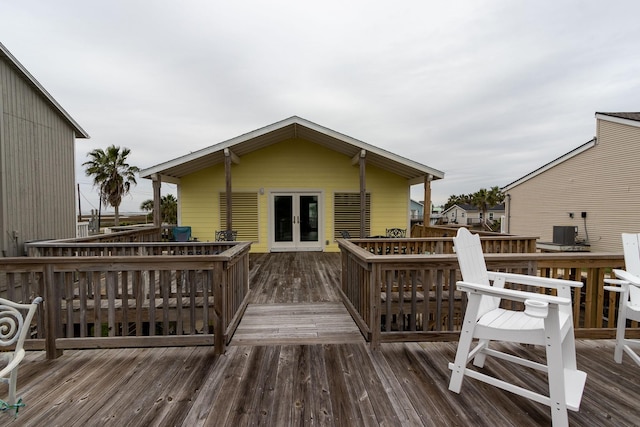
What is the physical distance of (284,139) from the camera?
823 centimetres

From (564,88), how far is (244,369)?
510 inches

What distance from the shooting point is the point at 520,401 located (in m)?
1.79

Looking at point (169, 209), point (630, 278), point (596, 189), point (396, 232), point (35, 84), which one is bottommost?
point (396, 232)

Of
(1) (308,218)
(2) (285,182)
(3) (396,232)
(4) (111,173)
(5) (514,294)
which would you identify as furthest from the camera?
(4) (111,173)

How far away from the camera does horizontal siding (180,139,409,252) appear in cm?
825

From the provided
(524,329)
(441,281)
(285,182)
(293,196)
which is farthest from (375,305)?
(285,182)

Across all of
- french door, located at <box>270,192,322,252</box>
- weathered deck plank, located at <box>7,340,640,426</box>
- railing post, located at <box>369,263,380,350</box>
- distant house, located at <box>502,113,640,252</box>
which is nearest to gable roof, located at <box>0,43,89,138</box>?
french door, located at <box>270,192,322,252</box>

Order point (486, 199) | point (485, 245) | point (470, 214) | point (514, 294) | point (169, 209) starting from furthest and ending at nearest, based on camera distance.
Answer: point (470, 214)
point (486, 199)
point (169, 209)
point (485, 245)
point (514, 294)

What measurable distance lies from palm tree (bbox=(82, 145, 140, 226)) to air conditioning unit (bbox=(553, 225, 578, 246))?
78.4 ft

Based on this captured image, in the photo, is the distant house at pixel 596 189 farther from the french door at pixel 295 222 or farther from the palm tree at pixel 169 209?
the palm tree at pixel 169 209

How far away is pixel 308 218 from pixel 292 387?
659 cm

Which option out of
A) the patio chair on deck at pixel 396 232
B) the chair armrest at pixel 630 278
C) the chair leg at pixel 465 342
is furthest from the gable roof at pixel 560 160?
the chair leg at pixel 465 342

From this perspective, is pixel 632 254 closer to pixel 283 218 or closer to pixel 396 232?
pixel 396 232

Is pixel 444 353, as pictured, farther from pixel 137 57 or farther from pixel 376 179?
pixel 137 57
